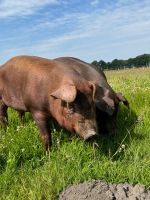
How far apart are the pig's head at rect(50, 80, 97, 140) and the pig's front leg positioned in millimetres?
503

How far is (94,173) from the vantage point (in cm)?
492

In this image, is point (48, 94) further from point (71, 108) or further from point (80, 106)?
point (80, 106)

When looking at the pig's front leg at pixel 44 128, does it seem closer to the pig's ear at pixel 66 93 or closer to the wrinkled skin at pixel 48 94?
the wrinkled skin at pixel 48 94

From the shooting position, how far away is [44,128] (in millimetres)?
6031

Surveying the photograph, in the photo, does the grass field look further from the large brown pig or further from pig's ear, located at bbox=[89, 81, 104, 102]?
pig's ear, located at bbox=[89, 81, 104, 102]

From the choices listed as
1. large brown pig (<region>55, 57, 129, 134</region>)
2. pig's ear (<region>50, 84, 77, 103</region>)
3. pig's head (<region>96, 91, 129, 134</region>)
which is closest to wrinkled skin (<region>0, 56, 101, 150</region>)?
pig's ear (<region>50, 84, 77, 103</region>)

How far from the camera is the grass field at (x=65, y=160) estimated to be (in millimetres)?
4777

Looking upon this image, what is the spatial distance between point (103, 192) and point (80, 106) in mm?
1236

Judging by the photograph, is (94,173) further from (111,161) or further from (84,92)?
(84,92)

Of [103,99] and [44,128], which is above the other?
[103,99]

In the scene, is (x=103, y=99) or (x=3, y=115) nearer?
(x=103, y=99)

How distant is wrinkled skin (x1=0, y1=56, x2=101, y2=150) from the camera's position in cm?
536

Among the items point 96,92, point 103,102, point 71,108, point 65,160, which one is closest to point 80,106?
point 71,108

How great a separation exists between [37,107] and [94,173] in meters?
1.55
